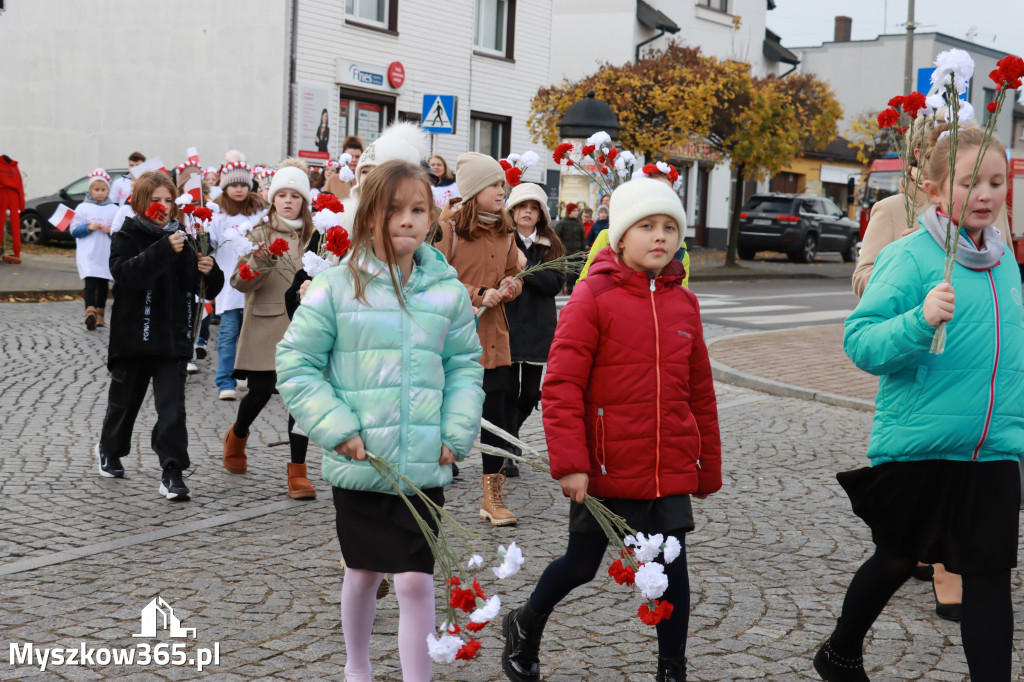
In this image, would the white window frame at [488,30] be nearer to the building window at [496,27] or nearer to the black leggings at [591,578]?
the building window at [496,27]

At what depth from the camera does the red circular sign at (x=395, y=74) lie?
24.7 meters

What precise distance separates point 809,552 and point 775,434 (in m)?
3.12

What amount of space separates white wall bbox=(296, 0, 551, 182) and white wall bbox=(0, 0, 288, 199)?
0.97 m

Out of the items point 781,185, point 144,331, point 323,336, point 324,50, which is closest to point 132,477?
point 144,331

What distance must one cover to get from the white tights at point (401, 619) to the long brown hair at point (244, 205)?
631 cm

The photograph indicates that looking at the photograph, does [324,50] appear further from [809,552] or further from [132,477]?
[809,552]

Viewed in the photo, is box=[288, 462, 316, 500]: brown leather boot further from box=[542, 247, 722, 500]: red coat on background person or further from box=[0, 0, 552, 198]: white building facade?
box=[0, 0, 552, 198]: white building facade

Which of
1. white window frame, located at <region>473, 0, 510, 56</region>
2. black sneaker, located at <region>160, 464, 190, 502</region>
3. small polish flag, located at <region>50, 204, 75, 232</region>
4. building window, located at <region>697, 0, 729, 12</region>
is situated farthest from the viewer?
building window, located at <region>697, 0, 729, 12</region>

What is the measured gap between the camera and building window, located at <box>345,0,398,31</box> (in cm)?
2422

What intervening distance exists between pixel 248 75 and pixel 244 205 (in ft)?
48.6

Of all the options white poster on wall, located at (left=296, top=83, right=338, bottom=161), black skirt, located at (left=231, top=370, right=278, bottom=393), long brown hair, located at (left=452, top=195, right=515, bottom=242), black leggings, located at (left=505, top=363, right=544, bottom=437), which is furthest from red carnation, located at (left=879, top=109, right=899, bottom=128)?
white poster on wall, located at (left=296, top=83, right=338, bottom=161)

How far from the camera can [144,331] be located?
6.01 m

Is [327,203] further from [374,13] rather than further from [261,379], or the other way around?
[374,13]
